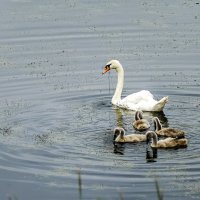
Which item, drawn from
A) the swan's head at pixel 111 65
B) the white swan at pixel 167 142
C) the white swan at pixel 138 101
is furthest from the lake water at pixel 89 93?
the swan's head at pixel 111 65

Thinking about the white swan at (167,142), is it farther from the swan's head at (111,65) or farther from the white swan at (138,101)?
the swan's head at (111,65)

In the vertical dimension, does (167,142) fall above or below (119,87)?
below

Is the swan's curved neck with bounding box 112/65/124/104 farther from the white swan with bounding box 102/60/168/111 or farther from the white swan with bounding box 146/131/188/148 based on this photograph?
the white swan with bounding box 146/131/188/148

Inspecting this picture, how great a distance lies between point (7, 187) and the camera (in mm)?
13086

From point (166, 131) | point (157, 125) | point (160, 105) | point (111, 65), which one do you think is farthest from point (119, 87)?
point (166, 131)

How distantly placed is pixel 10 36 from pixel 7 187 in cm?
1041

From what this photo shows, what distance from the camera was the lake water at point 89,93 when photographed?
13.1 m

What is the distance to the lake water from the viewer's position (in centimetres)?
1311

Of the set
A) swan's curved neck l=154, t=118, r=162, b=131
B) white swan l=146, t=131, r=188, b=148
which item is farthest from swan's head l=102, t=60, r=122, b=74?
white swan l=146, t=131, r=188, b=148

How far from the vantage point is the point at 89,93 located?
1825cm

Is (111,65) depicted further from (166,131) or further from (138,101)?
(166,131)

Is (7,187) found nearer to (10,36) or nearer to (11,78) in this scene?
(11,78)

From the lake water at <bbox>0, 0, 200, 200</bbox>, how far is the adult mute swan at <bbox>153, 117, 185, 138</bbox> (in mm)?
297

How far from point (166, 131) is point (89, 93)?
11.6ft
